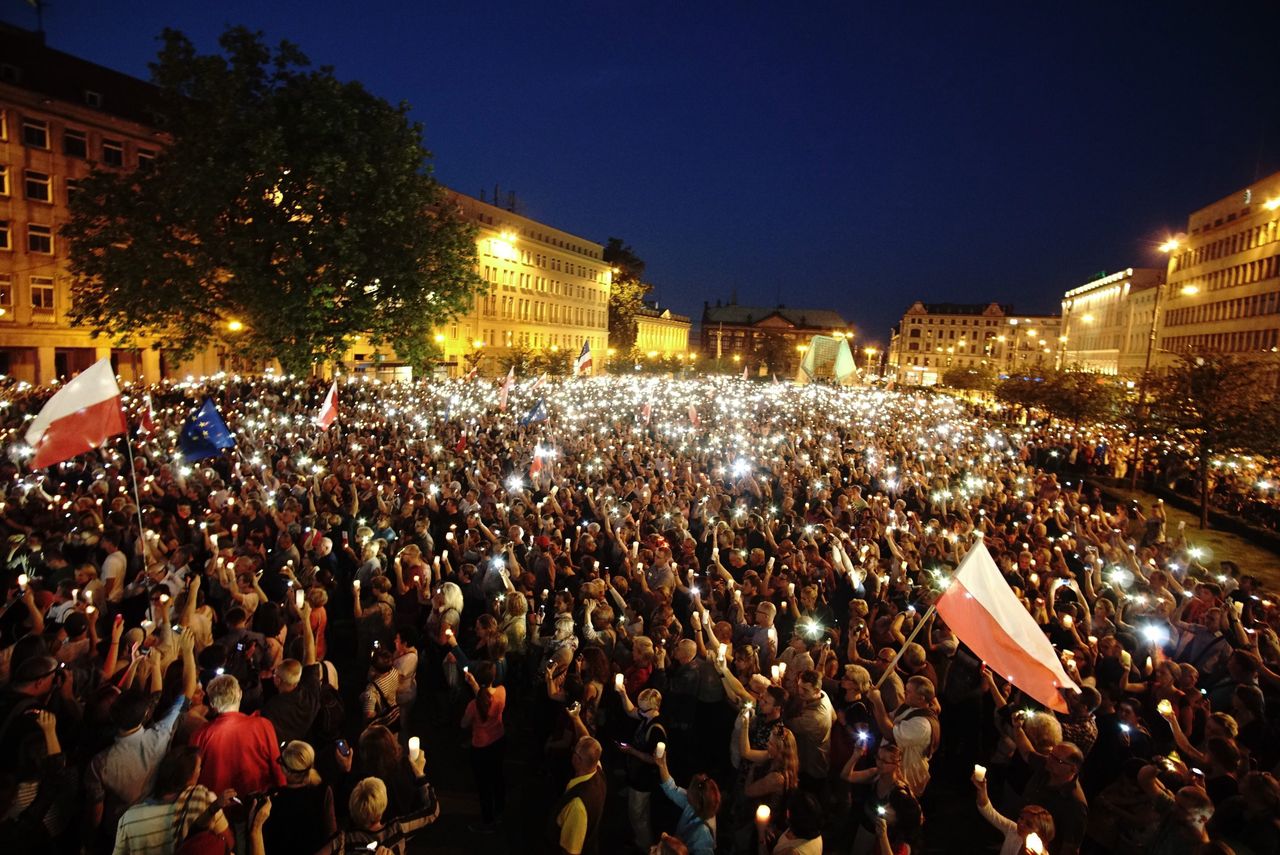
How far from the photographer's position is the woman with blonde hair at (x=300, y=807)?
4.29 metres

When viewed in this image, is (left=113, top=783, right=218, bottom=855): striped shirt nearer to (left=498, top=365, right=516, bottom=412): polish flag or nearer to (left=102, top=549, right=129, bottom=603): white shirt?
(left=102, top=549, right=129, bottom=603): white shirt

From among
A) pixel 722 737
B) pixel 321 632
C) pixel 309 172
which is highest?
pixel 309 172

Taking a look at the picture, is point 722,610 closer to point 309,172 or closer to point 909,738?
point 909,738

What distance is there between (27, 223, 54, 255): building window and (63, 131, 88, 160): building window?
3850 millimetres

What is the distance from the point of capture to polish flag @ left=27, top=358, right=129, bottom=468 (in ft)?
28.7

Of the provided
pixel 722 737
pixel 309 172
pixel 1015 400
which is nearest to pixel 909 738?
pixel 722 737

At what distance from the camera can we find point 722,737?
6.27 m

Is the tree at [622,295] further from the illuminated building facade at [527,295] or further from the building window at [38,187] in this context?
the building window at [38,187]

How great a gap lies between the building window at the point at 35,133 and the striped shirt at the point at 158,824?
135 feet

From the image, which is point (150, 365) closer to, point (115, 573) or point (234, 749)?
point (115, 573)

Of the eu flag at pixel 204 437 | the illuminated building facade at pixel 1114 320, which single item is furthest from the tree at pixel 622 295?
the eu flag at pixel 204 437

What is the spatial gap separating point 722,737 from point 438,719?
3.11 meters

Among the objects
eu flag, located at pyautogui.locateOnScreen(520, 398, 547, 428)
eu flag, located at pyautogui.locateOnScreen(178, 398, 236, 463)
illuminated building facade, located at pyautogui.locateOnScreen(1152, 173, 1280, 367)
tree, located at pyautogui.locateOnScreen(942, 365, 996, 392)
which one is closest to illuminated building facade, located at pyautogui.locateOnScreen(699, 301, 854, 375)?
tree, located at pyautogui.locateOnScreen(942, 365, 996, 392)

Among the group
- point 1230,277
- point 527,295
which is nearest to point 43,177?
point 527,295
